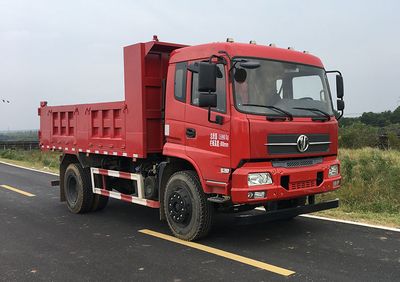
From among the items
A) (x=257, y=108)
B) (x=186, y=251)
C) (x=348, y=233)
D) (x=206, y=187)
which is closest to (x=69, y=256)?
(x=186, y=251)

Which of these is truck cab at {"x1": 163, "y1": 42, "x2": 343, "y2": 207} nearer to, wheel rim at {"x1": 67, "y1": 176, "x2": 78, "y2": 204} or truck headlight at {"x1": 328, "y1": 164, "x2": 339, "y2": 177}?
truck headlight at {"x1": 328, "y1": 164, "x2": 339, "y2": 177}

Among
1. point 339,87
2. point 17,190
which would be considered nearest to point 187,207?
point 339,87

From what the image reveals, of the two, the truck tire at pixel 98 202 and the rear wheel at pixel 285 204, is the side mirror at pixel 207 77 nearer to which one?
the rear wheel at pixel 285 204

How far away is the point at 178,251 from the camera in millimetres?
5930

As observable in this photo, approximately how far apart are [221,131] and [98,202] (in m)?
4.12

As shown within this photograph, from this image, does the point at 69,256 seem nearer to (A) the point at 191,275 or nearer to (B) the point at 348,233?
(A) the point at 191,275

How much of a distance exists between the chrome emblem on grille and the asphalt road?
129 centimetres

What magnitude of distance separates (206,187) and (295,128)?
1.41 meters

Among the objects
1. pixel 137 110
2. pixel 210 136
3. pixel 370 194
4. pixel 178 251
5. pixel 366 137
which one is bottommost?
pixel 178 251

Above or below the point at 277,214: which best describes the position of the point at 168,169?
above

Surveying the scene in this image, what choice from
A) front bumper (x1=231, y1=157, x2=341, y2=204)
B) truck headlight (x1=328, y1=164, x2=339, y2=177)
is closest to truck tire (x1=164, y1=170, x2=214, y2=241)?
front bumper (x1=231, y1=157, x2=341, y2=204)

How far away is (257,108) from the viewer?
5840 mm

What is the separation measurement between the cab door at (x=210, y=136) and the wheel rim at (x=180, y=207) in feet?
1.70

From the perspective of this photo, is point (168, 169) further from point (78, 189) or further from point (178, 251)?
point (78, 189)
